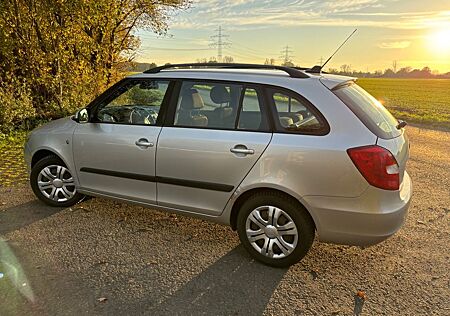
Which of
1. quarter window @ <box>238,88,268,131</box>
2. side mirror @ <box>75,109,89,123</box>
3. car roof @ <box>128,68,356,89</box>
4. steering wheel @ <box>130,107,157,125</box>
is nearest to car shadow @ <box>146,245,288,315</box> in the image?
quarter window @ <box>238,88,268,131</box>

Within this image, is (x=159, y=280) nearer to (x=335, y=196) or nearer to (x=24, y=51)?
(x=335, y=196)

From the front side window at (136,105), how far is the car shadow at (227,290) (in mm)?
1600

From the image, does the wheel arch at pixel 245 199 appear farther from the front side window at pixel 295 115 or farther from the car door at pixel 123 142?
the car door at pixel 123 142

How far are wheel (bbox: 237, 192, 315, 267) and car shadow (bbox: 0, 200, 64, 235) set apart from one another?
2461mm

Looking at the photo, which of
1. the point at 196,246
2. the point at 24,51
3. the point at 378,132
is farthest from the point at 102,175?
the point at 24,51

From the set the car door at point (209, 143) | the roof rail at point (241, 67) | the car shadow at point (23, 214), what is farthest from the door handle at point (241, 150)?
the car shadow at point (23, 214)

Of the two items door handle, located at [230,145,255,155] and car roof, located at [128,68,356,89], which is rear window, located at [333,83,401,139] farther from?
door handle, located at [230,145,255,155]

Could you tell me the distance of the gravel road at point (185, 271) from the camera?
2705mm

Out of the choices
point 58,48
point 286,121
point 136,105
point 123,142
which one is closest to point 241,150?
point 286,121

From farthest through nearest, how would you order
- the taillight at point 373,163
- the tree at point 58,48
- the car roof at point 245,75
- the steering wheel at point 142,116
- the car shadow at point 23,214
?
the tree at point 58,48 → the car shadow at point 23,214 → the steering wheel at point 142,116 → the car roof at point 245,75 → the taillight at point 373,163

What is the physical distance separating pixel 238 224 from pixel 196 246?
542 mm

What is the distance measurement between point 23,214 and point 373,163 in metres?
3.89

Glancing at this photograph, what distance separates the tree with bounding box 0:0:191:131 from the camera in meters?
8.91

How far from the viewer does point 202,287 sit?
2928 millimetres
